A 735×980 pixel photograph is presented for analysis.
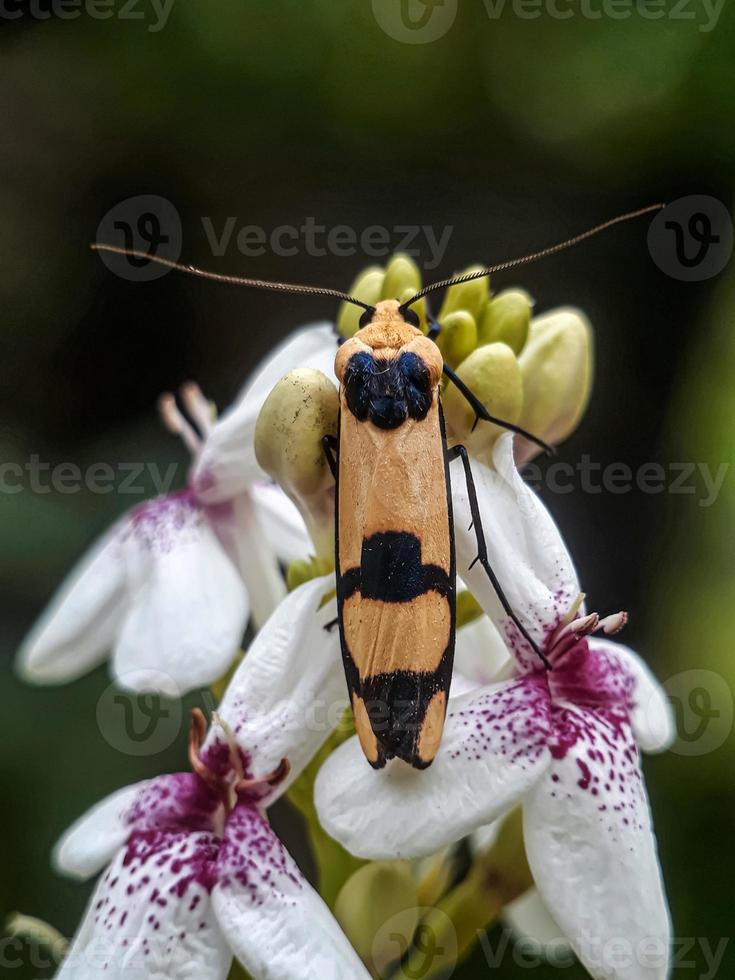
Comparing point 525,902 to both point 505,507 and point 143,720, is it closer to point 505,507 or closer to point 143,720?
point 143,720

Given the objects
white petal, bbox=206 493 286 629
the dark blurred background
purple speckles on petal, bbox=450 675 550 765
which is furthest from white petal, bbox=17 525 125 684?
the dark blurred background

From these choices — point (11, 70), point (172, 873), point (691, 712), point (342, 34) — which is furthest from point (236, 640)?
point (11, 70)

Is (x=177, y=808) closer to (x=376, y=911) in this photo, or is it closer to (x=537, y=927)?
(x=376, y=911)

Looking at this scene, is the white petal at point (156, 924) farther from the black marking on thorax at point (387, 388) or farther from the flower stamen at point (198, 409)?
the flower stamen at point (198, 409)
